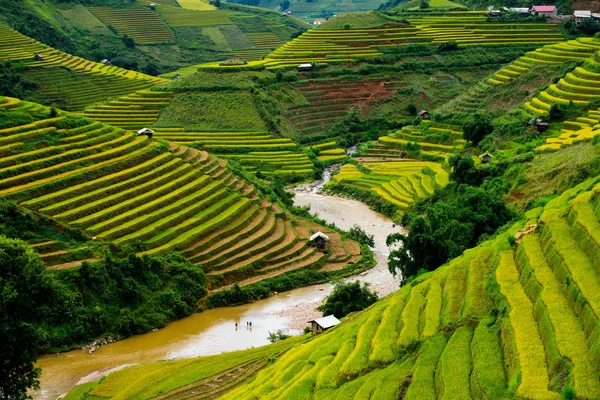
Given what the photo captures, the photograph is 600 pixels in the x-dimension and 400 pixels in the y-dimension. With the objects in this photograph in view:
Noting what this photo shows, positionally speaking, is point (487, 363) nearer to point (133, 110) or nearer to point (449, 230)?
point (449, 230)

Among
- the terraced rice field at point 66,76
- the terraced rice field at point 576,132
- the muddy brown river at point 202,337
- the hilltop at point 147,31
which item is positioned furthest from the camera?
the hilltop at point 147,31

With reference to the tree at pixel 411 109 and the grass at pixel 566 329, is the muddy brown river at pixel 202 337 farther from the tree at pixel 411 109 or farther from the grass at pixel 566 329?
the tree at pixel 411 109

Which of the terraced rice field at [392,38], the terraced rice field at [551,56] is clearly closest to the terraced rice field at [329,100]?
the terraced rice field at [392,38]

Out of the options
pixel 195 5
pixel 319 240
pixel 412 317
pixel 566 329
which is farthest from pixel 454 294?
pixel 195 5

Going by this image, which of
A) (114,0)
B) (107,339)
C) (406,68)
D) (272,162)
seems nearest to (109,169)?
(107,339)

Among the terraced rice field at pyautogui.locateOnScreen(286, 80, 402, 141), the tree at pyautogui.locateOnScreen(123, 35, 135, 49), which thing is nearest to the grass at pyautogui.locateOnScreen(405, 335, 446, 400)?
the terraced rice field at pyautogui.locateOnScreen(286, 80, 402, 141)

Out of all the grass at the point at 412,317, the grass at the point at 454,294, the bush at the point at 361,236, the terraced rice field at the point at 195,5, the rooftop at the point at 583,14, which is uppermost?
the rooftop at the point at 583,14
